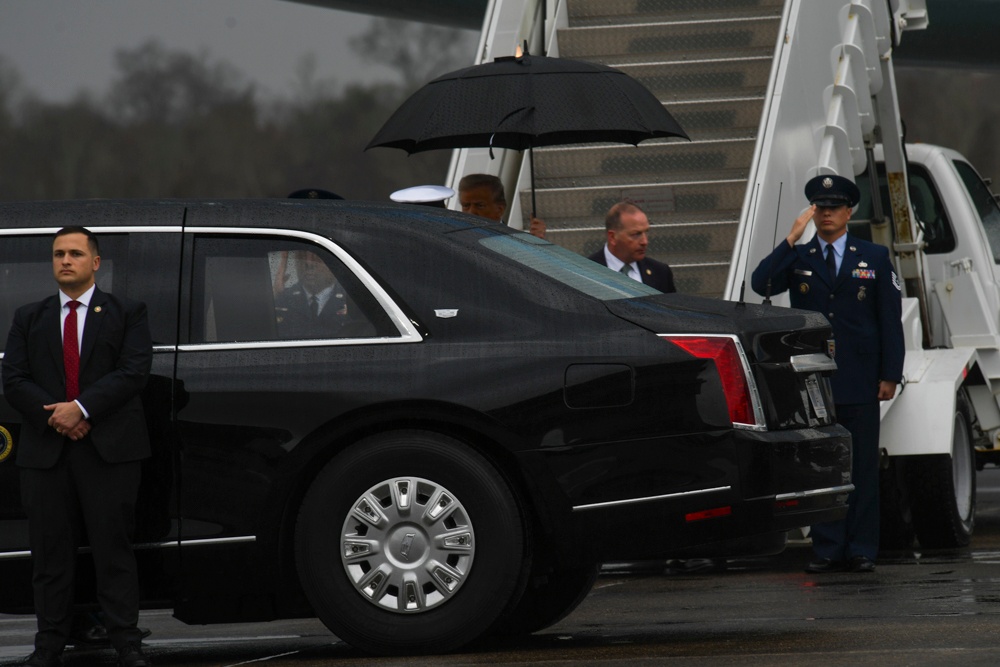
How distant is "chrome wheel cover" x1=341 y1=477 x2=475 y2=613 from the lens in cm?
643

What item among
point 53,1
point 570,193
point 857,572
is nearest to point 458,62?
point 53,1

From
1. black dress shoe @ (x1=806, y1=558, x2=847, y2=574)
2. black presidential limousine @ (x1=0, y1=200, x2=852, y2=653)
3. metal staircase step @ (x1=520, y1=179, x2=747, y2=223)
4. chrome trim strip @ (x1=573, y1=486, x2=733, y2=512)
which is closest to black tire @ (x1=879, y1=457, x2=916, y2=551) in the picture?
black dress shoe @ (x1=806, y1=558, x2=847, y2=574)

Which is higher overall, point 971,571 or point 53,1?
point 53,1


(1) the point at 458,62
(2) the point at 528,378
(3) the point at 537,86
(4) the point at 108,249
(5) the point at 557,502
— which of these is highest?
(1) the point at 458,62

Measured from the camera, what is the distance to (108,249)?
6793 mm

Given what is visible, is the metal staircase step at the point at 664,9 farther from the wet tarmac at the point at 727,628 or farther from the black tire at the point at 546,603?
the black tire at the point at 546,603

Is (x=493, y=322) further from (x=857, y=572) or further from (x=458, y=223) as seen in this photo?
(x=857, y=572)

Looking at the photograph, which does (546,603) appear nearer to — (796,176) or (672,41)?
(796,176)

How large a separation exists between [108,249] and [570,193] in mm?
5692

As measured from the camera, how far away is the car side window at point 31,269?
6789 mm

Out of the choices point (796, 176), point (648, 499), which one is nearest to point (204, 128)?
point (796, 176)

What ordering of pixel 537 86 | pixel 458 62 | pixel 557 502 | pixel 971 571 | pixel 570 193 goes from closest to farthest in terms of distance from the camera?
pixel 557 502 < pixel 971 571 < pixel 537 86 < pixel 570 193 < pixel 458 62

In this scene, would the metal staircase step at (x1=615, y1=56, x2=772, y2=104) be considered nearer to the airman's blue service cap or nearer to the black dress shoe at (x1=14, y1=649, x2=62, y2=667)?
the airman's blue service cap

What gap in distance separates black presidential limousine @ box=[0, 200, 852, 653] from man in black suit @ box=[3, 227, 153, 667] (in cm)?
13
